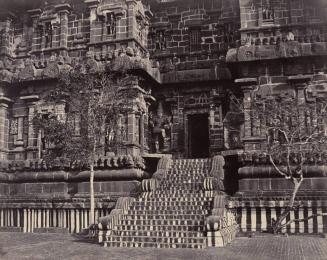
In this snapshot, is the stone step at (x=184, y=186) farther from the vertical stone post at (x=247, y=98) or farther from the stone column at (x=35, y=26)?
the stone column at (x=35, y=26)

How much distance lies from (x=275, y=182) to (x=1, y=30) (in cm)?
1548

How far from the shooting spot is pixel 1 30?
2294 cm

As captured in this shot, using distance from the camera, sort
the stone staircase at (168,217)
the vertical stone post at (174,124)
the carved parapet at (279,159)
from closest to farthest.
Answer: the stone staircase at (168,217)
the carved parapet at (279,159)
the vertical stone post at (174,124)

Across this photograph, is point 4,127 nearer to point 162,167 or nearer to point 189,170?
point 162,167

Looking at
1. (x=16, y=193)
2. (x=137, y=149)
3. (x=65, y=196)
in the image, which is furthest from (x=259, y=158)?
(x=16, y=193)

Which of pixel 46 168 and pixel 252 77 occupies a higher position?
pixel 252 77

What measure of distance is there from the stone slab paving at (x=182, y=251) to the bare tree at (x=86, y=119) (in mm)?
2902

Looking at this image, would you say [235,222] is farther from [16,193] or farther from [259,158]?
[16,193]

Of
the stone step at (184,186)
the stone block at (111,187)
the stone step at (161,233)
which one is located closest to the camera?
the stone step at (161,233)

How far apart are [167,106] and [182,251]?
36.1 ft

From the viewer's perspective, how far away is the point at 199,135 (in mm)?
22719

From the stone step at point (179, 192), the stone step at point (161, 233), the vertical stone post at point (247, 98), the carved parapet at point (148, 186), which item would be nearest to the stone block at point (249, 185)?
the vertical stone post at point (247, 98)

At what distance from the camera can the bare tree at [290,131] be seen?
15.2 metres

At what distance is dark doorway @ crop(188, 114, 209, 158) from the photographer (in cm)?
2219
